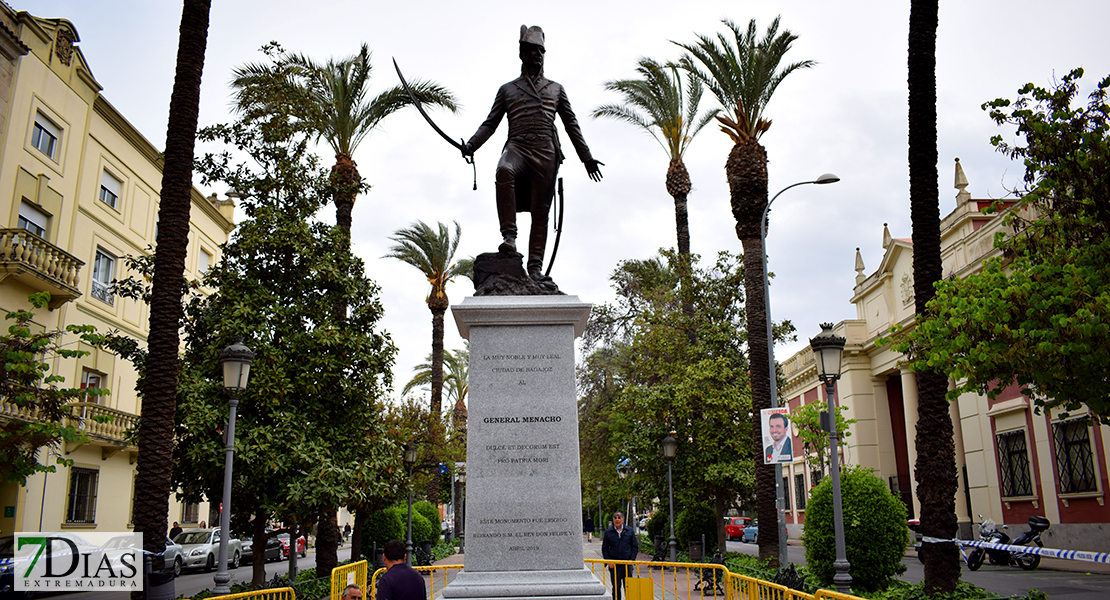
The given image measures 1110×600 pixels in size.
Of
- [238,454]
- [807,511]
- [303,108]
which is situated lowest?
[807,511]

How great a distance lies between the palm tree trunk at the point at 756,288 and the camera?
1938cm

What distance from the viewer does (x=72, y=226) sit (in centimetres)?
2595

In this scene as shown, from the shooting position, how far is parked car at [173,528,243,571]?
27.8 meters

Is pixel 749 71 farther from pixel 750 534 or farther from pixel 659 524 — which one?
pixel 750 534

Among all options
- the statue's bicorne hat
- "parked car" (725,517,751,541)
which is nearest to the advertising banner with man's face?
the statue's bicorne hat

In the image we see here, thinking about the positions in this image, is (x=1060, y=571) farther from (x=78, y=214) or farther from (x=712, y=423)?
(x=78, y=214)

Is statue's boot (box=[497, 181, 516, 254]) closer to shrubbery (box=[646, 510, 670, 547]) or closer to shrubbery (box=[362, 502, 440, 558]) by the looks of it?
shrubbery (box=[362, 502, 440, 558])

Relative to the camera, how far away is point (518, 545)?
20.0ft

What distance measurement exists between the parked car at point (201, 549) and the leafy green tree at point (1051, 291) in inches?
969

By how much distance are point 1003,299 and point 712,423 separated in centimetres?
1396

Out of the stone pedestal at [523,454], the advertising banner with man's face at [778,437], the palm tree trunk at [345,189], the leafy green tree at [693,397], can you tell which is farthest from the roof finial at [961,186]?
the stone pedestal at [523,454]

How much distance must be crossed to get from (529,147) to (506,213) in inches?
26.6

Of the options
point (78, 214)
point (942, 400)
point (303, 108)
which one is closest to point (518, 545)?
point (942, 400)

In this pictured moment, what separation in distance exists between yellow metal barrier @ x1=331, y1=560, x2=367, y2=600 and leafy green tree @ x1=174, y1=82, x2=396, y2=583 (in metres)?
2.15
